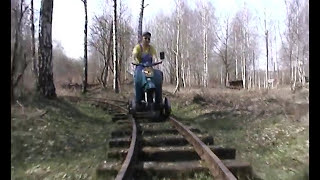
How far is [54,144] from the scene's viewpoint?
6.64 m

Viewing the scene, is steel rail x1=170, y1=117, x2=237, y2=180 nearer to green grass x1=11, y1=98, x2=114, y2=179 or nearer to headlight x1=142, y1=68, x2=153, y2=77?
green grass x1=11, y1=98, x2=114, y2=179

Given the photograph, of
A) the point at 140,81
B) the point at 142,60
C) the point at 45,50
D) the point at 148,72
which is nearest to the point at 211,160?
the point at 148,72

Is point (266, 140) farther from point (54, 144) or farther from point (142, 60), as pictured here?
point (54, 144)

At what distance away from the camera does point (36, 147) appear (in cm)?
647

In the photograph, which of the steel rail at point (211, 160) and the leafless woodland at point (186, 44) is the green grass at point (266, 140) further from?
the leafless woodland at point (186, 44)

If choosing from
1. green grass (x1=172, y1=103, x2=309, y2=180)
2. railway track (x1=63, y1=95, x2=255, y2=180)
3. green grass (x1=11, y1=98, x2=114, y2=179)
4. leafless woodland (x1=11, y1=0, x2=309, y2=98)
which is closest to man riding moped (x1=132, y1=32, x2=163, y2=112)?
green grass (x1=11, y1=98, x2=114, y2=179)

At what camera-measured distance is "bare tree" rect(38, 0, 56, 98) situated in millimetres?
11453

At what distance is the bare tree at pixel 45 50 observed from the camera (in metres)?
11.5

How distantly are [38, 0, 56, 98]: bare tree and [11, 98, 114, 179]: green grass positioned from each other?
4.71ft
